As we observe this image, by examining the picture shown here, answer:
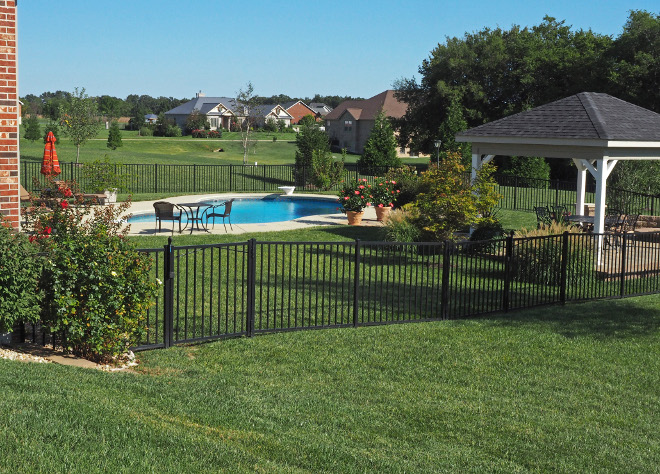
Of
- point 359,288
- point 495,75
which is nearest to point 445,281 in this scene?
point 359,288

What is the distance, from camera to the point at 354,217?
69.3 ft

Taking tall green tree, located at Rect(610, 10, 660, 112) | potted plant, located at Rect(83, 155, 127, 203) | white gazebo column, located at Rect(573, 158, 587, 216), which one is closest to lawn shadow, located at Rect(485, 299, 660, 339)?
white gazebo column, located at Rect(573, 158, 587, 216)

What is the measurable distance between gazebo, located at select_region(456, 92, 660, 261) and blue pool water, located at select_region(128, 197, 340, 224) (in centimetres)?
758

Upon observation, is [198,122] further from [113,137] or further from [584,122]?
[584,122]

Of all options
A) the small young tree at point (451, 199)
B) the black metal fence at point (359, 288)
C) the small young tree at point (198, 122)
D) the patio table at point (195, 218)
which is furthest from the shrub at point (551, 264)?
the small young tree at point (198, 122)

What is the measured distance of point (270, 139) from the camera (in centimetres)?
8600

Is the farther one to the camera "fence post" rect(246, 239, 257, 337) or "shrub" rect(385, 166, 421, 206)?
"shrub" rect(385, 166, 421, 206)

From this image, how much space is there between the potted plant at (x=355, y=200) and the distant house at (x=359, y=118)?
56.6 m

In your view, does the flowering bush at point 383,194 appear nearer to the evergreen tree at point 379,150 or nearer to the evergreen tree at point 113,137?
the evergreen tree at point 379,150

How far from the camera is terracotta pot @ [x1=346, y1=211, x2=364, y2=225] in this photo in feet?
69.1

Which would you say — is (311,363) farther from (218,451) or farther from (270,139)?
(270,139)

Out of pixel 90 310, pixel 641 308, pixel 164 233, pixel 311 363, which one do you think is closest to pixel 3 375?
pixel 90 310

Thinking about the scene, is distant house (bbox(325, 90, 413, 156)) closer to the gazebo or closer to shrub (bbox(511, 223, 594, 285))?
the gazebo

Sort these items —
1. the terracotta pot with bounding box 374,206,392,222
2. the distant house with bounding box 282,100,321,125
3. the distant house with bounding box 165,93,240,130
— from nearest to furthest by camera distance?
the terracotta pot with bounding box 374,206,392,222, the distant house with bounding box 165,93,240,130, the distant house with bounding box 282,100,321,125
